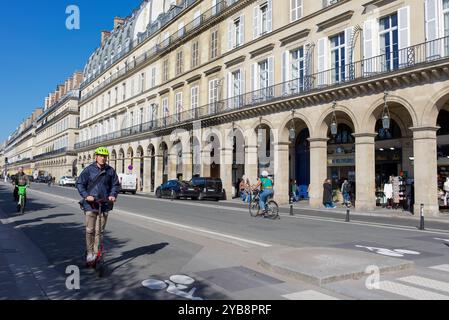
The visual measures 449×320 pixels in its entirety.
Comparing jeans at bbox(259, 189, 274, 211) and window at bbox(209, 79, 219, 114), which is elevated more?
window at bbox(209, 79, 219, 114)

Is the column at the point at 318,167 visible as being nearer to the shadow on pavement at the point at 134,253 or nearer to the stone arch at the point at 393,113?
the stone arch at the point at 393,113

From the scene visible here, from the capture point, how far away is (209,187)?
29828 mm

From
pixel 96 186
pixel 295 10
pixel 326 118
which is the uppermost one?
pixel 295 10

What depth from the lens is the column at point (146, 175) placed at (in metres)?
44.8

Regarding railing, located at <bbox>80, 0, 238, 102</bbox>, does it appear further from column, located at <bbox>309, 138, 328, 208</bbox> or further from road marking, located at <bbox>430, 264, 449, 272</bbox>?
road marking, located at <bbox>430, 264, 449, 272</bbox>

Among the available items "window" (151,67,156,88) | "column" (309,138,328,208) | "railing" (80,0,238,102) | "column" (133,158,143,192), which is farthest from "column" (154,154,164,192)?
"column" (309,138,328,208)

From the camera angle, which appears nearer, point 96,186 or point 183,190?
point 96,186

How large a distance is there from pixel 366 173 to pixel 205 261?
15.6 m

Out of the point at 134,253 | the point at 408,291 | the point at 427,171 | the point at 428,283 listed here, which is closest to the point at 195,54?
the point at 427,171

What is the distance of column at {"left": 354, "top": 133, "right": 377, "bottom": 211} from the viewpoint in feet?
68.4

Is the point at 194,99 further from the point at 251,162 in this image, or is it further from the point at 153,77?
the point at 251,162


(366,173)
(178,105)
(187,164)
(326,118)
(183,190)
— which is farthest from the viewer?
(178,105)

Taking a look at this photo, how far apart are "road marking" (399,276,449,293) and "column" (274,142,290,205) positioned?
2011 centimetres
